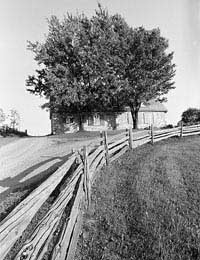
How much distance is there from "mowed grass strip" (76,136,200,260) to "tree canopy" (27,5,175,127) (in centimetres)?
1647

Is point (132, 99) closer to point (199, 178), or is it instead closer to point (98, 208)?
point (199, 178)

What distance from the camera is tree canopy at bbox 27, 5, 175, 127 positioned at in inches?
897

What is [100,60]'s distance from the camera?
22812mm

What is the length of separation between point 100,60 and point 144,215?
20.8m

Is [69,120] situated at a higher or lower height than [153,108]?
lower

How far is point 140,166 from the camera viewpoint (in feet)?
26.3

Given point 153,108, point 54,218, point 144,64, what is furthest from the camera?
point 153,108

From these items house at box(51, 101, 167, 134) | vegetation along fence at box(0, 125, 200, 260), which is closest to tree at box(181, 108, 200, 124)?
house at box(51, 101, 167, 134)

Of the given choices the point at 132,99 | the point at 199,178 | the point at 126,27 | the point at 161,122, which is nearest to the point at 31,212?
the point at 199,178

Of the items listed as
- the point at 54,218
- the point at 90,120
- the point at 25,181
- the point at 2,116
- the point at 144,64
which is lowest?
the point at 25,181

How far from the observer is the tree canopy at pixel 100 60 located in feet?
74.7

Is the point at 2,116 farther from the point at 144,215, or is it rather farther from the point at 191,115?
the point at 144,215

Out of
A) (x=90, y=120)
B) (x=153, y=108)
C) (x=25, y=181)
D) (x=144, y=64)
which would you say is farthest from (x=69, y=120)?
(x=25, y=181)

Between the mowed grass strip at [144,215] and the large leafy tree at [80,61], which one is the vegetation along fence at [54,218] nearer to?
the mowed grass strip at [144,215]
